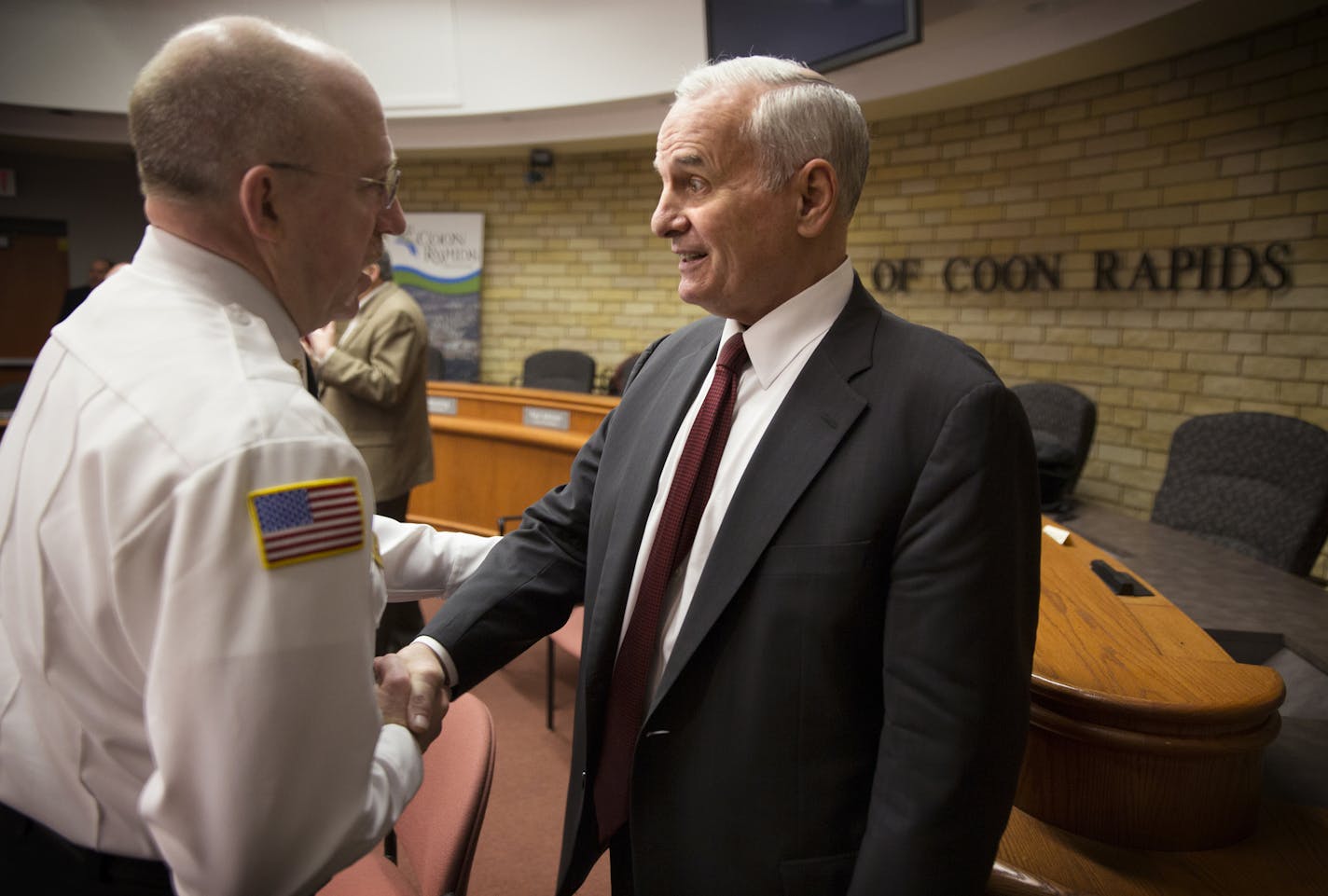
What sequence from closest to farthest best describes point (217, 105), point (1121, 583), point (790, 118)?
point (217, 105) → point (790, 118) → point (1121, 583)

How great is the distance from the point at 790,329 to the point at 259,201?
2.35ft

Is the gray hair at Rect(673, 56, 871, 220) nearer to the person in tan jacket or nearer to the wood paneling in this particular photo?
the person in tan jacket

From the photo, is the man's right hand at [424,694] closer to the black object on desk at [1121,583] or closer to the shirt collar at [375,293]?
the black object on desk at [1121,583]

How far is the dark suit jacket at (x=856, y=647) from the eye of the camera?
99cm

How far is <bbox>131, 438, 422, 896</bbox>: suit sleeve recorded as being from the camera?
730 mm

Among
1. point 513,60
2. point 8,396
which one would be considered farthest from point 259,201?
point 513,60

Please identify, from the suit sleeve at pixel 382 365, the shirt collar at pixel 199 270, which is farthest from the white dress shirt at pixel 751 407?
the suit sleeve at pixel 382 365

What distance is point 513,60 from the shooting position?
21.3ft

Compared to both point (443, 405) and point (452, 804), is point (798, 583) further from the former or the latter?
point (443, 405)

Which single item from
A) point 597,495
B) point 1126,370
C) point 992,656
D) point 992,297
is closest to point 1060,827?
point 992,656

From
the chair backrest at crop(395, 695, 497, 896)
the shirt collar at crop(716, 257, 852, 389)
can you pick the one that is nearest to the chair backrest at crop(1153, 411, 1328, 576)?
the shirt collar at crop(716, 257, 852, 389)

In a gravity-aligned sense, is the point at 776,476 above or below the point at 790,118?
below

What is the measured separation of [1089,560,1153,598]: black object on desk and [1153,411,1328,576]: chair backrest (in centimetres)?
126

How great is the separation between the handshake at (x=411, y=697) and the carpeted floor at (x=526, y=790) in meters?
1.43
